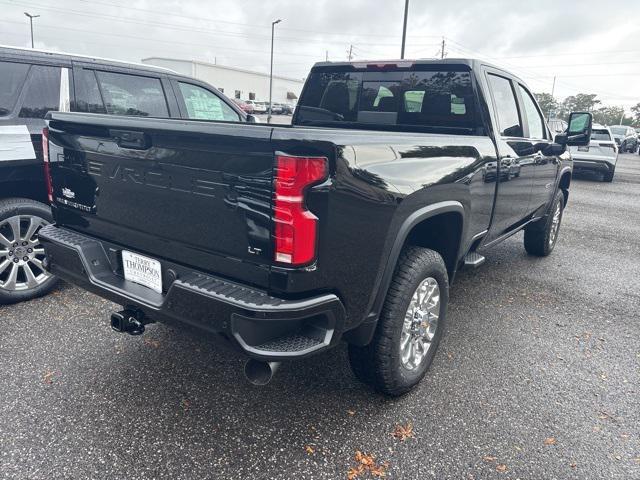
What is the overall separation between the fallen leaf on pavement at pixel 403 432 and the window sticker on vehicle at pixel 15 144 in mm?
3317

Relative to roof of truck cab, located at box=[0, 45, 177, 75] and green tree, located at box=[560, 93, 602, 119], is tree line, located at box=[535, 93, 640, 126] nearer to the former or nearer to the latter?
green tree, located at box=[560, 93, 602, 119]

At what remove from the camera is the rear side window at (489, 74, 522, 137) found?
3727 millimetres

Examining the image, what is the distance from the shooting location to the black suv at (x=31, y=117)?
3611 mm

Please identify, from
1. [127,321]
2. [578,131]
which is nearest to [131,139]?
[127,321]

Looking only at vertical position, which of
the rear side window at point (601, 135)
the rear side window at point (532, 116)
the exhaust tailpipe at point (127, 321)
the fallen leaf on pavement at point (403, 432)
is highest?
the rear side window at point (532, 116)

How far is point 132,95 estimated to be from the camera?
434 cm

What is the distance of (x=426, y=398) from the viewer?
9.29 ft

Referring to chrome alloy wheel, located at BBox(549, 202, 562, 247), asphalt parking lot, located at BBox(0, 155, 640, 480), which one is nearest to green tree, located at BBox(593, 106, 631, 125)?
chrome alloy wheel, located at BBox(549, 202, 562, 247)

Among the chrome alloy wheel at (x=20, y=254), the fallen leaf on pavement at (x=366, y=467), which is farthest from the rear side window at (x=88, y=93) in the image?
the fallen leaf on pavement at (x=366, y=467)

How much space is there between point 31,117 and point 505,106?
12.3ft

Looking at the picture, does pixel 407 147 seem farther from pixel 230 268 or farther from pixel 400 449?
pixel 400 449

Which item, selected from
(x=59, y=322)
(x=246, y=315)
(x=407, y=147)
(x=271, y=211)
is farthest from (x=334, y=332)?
(x=59, y=322)

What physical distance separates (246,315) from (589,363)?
2.66 meters

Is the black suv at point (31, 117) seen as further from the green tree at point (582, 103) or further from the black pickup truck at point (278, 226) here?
the green tree at point (582, 103)
